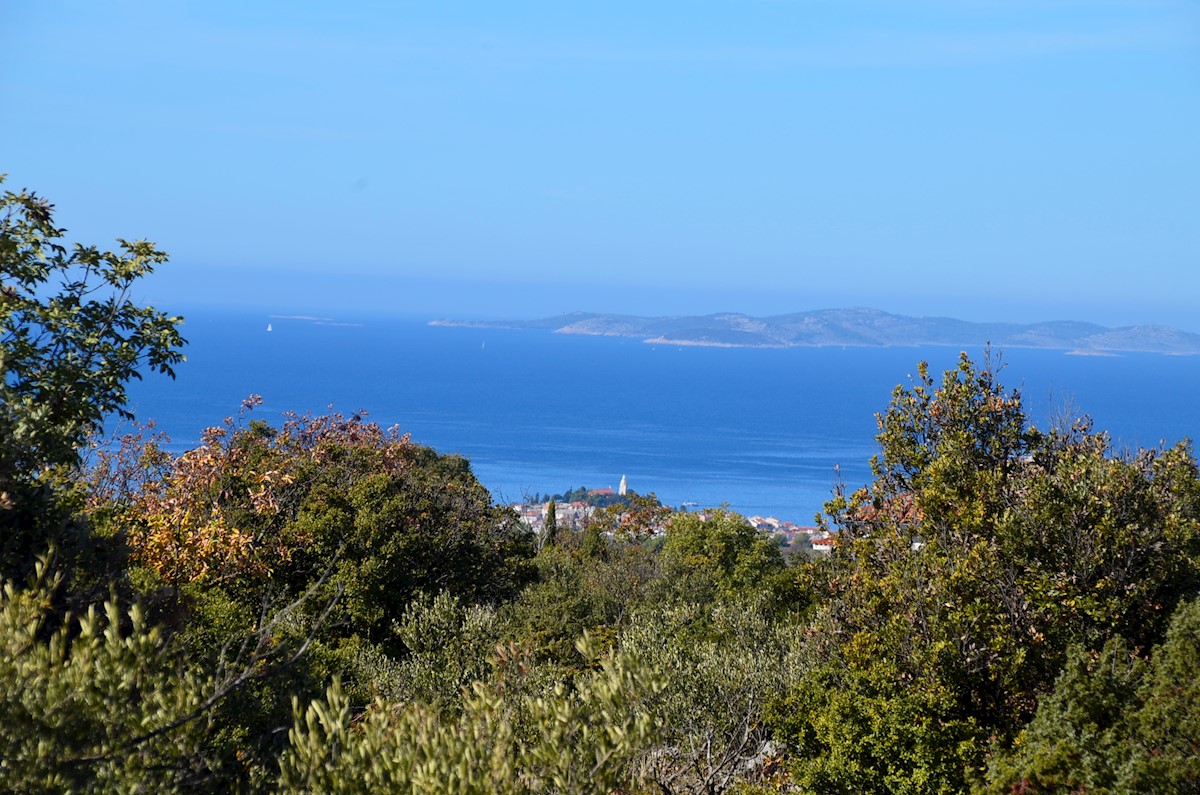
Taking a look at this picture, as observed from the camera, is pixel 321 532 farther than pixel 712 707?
Yes

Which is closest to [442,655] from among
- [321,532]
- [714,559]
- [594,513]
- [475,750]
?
[321,532]

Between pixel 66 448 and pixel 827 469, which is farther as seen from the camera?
pixel 827 469

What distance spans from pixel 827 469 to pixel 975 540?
122121 mm

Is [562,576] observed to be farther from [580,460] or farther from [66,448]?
[580,460]

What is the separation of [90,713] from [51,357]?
21.5ft

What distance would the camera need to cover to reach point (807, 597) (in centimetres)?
2619

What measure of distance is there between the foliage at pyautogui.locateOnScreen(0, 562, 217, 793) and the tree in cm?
360

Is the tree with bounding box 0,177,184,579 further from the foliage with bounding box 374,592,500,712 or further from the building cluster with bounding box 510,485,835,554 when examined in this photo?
the building cluster with bounding box 510,485,835,554

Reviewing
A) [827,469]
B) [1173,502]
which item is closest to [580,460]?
[827,469]

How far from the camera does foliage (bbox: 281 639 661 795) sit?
7.10 meters

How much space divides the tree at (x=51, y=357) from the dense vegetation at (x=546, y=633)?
0.13ft

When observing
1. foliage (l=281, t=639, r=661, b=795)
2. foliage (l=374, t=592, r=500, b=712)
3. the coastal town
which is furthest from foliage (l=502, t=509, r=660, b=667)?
the coastal town

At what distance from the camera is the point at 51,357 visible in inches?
474

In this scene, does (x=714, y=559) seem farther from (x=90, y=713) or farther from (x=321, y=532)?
(x=90, y=713)
